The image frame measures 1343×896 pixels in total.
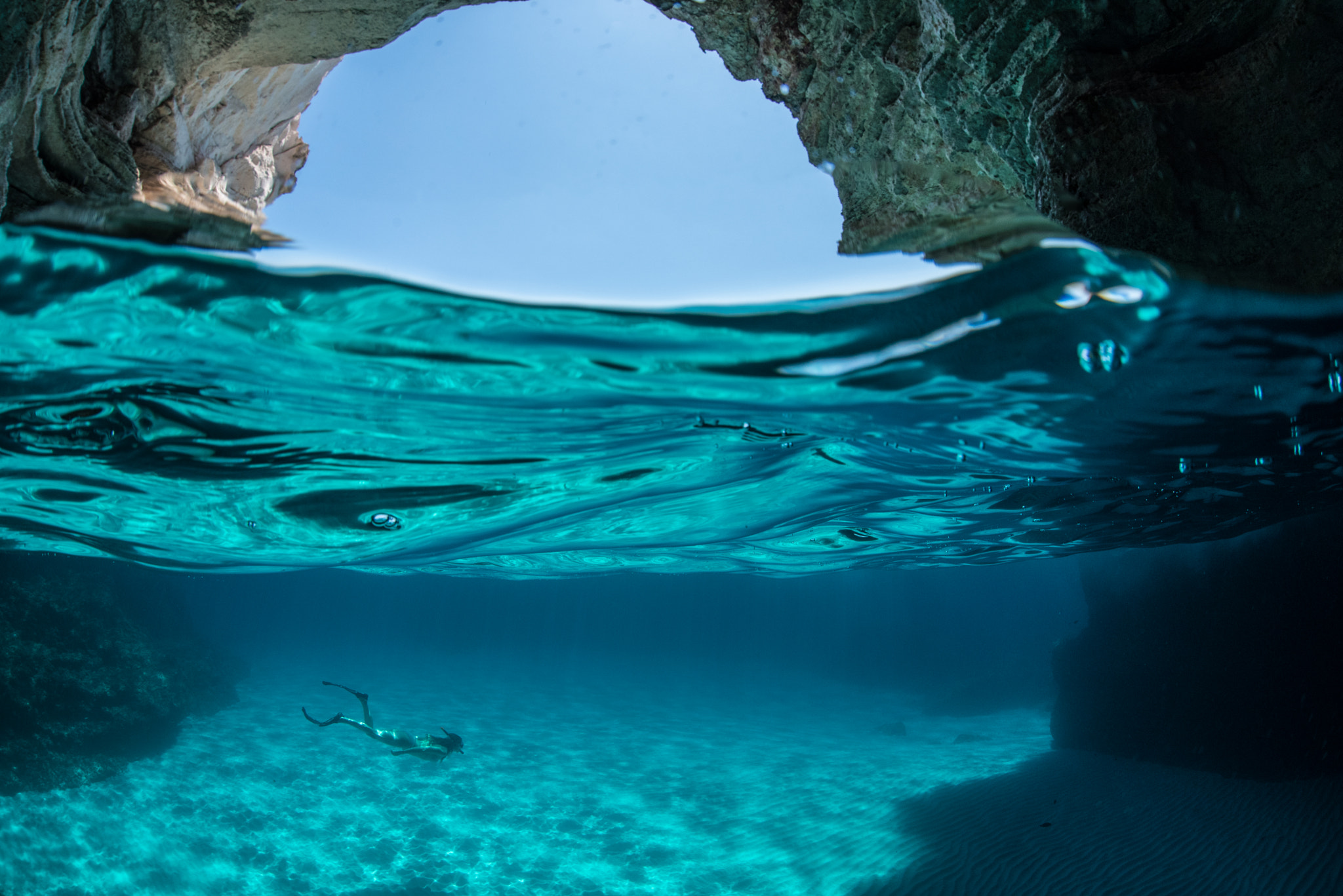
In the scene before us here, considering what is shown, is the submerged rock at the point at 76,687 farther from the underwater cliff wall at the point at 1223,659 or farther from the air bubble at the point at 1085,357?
the underwater cliff wall at the point at 1223,659

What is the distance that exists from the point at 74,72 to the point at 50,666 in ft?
79.1

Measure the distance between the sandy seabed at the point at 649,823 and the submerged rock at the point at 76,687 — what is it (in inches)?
43.8

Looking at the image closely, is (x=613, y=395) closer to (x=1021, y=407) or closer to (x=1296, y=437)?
(x=1021, y=407)

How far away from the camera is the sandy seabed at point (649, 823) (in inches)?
473

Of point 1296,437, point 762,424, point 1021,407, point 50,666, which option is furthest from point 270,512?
point 1296,437

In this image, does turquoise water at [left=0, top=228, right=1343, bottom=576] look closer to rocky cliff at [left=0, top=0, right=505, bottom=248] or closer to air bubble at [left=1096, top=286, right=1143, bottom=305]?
air bubble at [left=1096, top=286, right=1143, bottom=305]

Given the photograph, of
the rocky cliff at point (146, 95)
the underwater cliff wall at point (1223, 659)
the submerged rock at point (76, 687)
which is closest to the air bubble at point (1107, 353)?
the rocky cliff at point (146, 95)

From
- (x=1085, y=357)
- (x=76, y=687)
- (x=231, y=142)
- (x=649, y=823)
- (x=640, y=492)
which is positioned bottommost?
(x=649, y=823)

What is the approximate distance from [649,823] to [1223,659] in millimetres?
16385

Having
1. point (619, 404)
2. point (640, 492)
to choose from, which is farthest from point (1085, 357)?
point (640, 492)

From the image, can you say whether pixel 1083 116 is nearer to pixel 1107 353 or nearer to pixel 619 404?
pixel 1107 353

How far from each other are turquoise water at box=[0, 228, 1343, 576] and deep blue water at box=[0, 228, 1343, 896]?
0.05 meters

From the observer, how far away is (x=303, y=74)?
6.05m

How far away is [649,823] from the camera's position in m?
17.2
